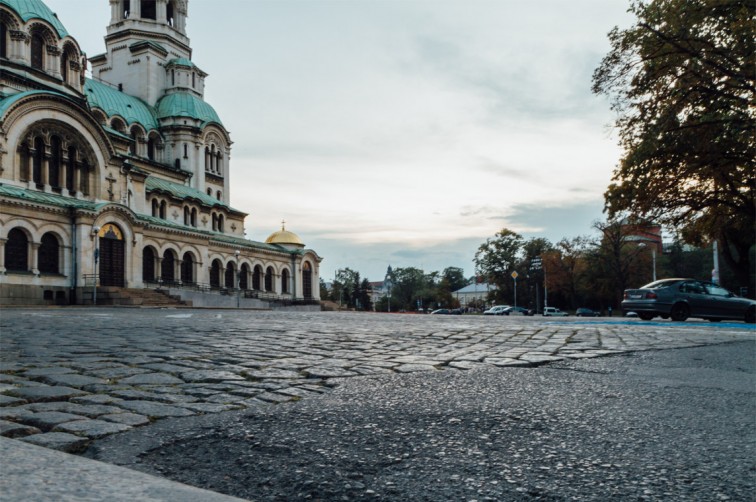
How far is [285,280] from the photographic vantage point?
63.1 m

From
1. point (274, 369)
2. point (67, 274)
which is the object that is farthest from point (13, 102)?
point (274, 369)

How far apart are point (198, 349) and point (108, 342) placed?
1.69m

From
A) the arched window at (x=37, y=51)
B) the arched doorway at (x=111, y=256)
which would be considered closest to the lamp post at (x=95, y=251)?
the arched doorway at (x=111, y=256)

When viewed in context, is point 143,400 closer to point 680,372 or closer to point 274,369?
point 274,369

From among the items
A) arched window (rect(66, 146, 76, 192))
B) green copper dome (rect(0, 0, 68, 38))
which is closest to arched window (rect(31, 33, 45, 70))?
green copper dome (rect(0, 0, 68, 38))

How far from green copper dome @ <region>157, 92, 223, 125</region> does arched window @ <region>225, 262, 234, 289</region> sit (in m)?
15.5

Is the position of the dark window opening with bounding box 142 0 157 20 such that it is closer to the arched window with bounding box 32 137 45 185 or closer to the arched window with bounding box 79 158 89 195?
the arched window with bounding box 79 158 89 195

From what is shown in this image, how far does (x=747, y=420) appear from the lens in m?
3.02

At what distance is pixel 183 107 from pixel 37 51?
18.2 metres

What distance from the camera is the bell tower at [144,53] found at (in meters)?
58.3

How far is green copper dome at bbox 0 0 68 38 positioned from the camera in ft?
127

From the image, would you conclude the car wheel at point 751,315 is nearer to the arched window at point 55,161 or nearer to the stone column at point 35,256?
the stone column at point 35,256

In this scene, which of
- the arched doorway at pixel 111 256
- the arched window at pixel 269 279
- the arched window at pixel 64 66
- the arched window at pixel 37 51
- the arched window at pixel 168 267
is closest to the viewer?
the arched doorway at pixel 111 256

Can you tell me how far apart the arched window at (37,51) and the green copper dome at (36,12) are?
124 cm
